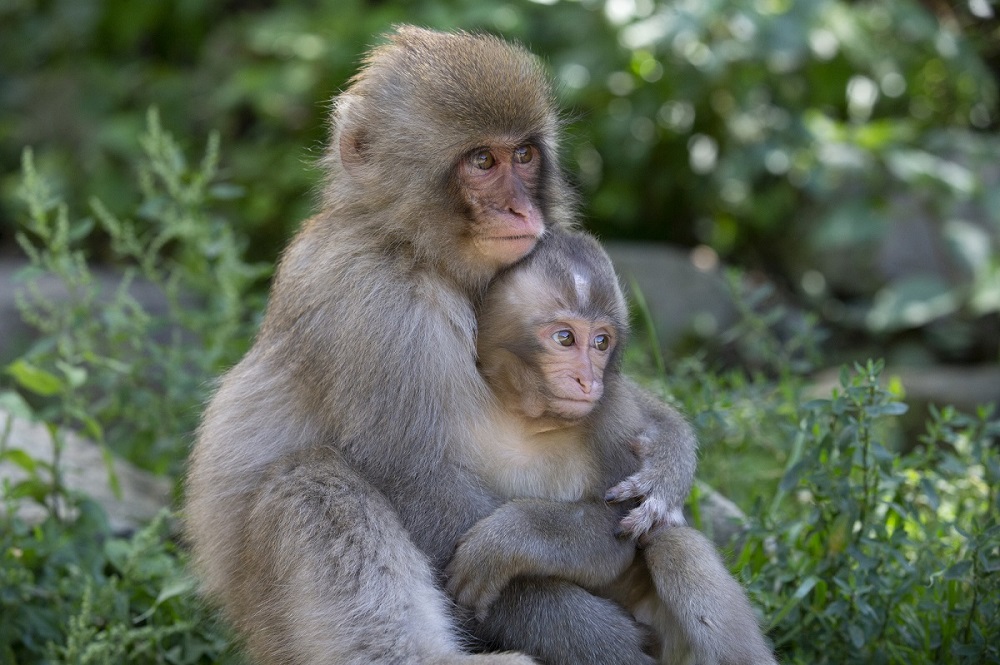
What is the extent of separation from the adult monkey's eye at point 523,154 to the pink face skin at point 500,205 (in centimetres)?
1

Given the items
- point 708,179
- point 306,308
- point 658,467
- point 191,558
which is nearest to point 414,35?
point 306,308

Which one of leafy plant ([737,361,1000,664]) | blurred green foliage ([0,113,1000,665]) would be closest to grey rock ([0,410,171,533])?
blurred green foliage ([0,113,1000,665])

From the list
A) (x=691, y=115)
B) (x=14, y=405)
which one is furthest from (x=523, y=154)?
(x=691, y=115)

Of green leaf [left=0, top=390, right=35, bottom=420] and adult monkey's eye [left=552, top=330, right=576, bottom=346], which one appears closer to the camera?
adult monkey's eye [left=552, top=330, right=576, bottom=346]

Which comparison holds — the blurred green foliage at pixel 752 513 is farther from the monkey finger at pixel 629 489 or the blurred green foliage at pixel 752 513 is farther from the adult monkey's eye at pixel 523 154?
the adult monkey's eye at pixel 523 154

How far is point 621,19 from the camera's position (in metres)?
7.92

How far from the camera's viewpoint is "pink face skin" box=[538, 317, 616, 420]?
389 cm

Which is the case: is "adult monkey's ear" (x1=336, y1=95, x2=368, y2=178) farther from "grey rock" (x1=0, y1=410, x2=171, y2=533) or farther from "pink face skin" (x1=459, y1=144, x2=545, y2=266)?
"grey rock" (x1=0, y1=410, x2=171, y2=533)

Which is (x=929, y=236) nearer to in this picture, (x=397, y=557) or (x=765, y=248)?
(x=765, y=248)

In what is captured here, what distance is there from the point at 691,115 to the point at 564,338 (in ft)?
17.8

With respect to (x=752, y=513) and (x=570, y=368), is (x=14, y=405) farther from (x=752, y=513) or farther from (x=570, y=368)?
(x=752, y=513)

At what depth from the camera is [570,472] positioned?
4.02 meters

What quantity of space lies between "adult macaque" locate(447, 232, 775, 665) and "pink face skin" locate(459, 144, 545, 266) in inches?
3.7

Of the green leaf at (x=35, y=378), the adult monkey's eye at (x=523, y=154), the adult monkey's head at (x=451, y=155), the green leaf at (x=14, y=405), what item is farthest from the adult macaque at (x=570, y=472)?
the green leaf at (x=35, y=378)
